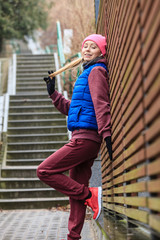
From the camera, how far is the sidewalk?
15.6 feet

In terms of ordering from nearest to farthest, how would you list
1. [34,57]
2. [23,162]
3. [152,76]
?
[152,76], [23,162], [34,57]

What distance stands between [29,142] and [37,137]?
298mm

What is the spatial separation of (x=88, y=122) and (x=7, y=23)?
18808 mm

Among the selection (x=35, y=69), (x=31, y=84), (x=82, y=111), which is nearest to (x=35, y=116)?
(x=31, y=84)

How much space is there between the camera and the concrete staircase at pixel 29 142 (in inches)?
289

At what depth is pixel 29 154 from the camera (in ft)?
28.5

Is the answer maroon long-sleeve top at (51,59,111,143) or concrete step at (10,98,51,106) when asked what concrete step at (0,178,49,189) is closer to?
concrete step at (10,98,51,106)

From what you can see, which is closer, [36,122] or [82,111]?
[82,111]

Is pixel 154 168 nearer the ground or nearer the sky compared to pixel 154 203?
nearer the sky

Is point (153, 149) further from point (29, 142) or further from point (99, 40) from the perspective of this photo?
point (29, 142)

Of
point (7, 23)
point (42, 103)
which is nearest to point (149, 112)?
point (42, 103)

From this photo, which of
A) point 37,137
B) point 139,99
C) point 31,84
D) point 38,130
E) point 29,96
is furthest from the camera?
point 31,84

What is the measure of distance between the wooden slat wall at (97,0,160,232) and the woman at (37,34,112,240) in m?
0.36

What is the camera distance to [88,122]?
11.8 ft
